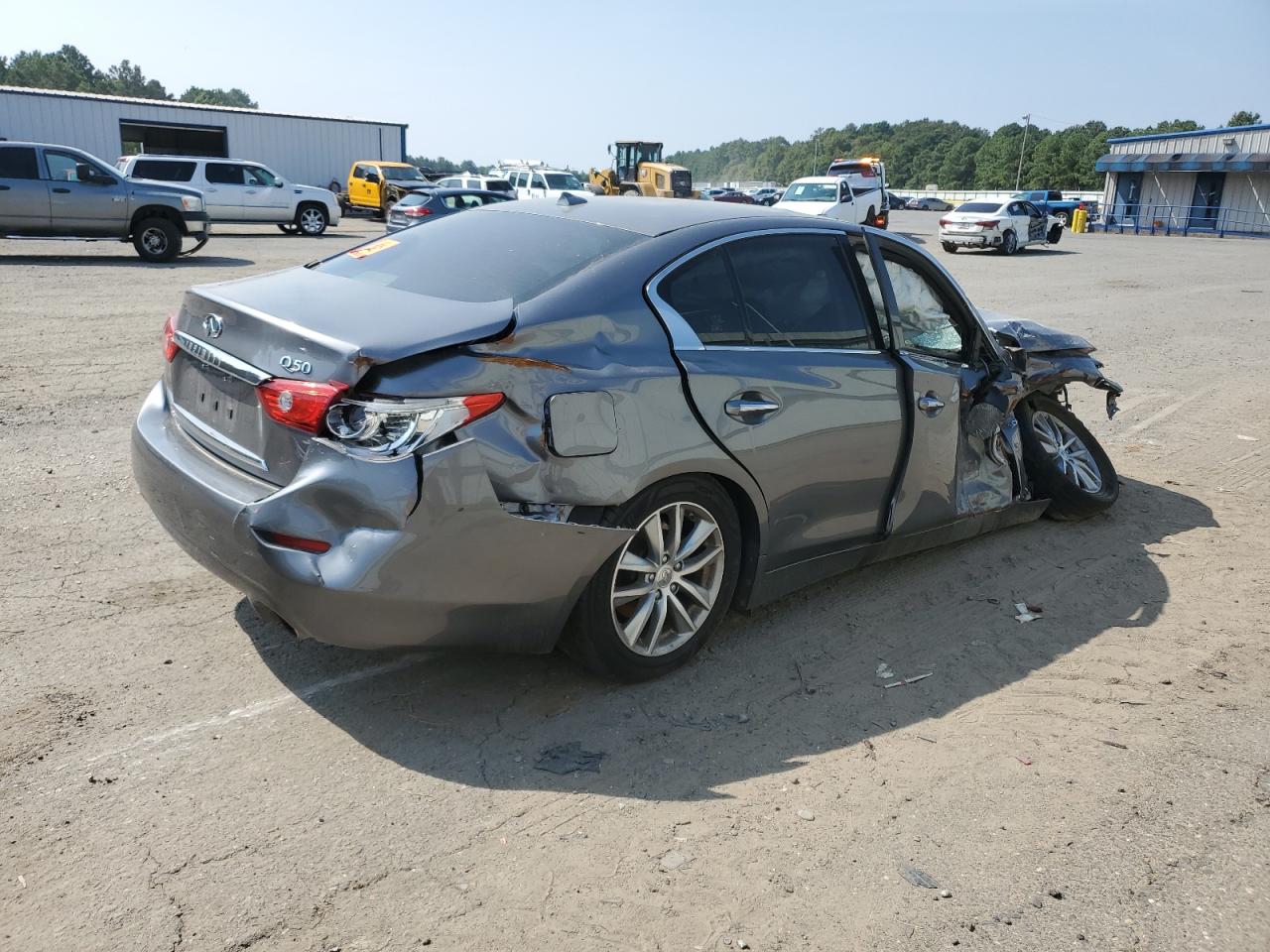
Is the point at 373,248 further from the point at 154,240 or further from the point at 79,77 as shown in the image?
the point at 79,77

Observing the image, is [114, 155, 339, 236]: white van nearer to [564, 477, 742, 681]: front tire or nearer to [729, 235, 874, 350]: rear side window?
[729, 235, 874, 350]: rear side window

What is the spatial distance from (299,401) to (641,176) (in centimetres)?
4533

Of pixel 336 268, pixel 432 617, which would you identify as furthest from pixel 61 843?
pixel 336 268

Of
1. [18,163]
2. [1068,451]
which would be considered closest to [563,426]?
[1068,451]

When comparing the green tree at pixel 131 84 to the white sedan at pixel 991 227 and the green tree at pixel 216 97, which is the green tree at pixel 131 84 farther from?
the white sedan at pixel 991 227

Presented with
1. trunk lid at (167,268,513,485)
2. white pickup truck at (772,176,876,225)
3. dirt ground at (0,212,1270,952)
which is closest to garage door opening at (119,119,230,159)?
white pickup truck at (772,176,876,225)

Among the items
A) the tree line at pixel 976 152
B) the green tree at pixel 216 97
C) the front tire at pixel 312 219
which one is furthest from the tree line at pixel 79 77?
the front tire at pixel 312 219

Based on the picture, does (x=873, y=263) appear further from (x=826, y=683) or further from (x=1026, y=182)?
(x=1026, y=182)

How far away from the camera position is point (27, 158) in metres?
17.0

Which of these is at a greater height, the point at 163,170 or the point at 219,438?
the point at 163,170

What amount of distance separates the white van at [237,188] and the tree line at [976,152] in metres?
53.4

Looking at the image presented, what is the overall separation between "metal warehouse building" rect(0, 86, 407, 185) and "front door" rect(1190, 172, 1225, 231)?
124ft

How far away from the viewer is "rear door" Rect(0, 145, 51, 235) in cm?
1689

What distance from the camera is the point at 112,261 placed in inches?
684
